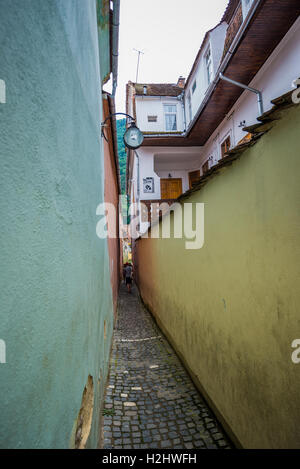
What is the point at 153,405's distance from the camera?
410 centimetres

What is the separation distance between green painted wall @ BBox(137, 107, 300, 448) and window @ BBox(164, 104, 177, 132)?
12501 millimetres

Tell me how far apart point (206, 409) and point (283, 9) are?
26.0ft

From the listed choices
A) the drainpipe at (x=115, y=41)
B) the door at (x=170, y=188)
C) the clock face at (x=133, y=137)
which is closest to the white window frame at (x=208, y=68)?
the door at (x=170, y=188)

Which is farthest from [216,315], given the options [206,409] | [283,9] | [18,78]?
[283,9]

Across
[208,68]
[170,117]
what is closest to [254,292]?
[208,68]

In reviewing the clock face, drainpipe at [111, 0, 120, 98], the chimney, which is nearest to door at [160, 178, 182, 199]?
the chimney

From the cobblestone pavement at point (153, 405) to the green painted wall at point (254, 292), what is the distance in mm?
349

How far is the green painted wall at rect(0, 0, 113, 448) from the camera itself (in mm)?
973

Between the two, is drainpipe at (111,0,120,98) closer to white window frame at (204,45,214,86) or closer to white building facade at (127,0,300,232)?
white building facade at (127,0,300,232)

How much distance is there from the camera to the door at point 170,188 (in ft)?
51.7

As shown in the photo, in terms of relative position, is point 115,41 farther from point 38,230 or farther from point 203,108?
point 38,230

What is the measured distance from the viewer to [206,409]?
12.9 ft

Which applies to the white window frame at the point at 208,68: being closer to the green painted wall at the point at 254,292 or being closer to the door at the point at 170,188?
the door at the point at 170,188

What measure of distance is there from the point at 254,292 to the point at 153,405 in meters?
2.78
